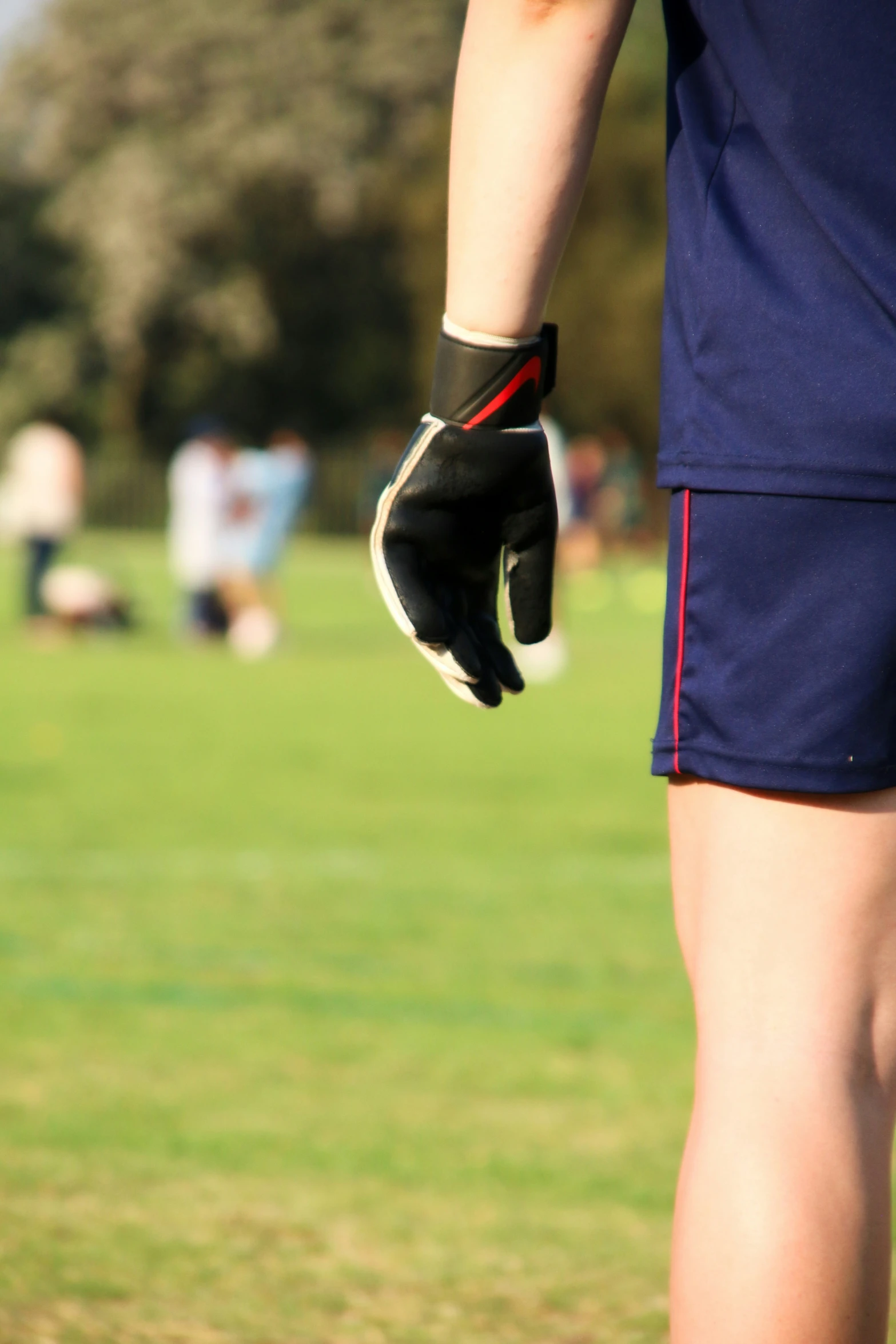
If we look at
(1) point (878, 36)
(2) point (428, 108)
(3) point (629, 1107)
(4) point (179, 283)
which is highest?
(2) point (428, 108)

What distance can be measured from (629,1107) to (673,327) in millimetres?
2216

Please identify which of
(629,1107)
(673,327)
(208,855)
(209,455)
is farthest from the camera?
(209,455)

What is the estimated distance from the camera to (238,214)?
45.6 meters

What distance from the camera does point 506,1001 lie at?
4312 mm

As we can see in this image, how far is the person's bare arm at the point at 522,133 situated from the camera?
1.55m

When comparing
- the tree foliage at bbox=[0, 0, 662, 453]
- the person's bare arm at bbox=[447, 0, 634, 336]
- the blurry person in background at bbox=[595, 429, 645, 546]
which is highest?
the tree foliage at bbox=[0, 0, 662, 453]

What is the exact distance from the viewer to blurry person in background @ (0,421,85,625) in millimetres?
16109

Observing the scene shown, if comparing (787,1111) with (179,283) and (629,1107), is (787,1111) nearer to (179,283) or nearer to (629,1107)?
(629,1107)

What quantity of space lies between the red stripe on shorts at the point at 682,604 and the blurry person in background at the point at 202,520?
46.6 ft

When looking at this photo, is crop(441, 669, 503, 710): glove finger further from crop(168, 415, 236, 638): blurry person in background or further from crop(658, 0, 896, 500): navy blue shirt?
crop(168, 415, 236, 638): blurry person in background

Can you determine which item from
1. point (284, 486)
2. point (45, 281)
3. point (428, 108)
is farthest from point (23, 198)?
point (284, 486)

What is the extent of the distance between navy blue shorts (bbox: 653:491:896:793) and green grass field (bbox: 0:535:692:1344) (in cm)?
124

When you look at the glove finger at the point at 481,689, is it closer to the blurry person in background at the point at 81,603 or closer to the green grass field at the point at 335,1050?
the green grass field at the point at 335,1050

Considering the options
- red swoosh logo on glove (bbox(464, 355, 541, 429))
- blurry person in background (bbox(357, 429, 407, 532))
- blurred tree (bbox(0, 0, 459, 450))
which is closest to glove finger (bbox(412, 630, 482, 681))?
red swoosh logo on glove (bbox(464, 355, 541, 429))
